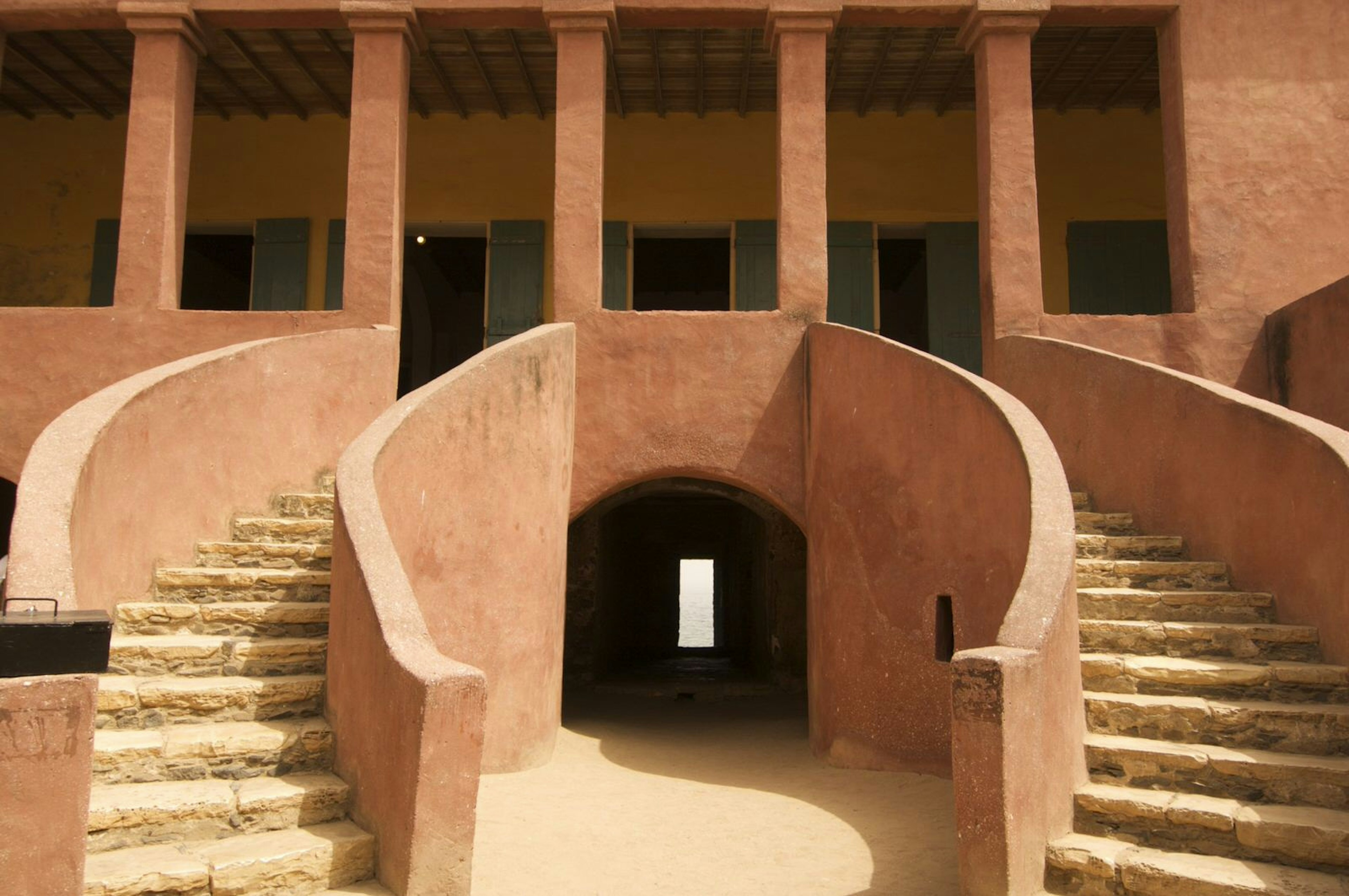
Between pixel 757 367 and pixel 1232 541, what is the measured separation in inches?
147

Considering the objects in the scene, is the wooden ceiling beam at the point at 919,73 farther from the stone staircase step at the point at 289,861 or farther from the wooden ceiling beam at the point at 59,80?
the stone staircase step at the point at 289,861

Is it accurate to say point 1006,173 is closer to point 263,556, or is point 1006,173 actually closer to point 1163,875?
point 1163,875

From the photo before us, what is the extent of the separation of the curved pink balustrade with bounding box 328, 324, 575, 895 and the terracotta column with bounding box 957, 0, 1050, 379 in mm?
3486

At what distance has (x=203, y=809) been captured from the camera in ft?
15.0

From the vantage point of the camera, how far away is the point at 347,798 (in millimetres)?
4855

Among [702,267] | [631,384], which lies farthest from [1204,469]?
[702,267]

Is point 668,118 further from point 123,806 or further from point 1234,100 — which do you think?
point 123,806

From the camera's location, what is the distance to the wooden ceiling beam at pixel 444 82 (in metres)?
10.9

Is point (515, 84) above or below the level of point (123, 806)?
above

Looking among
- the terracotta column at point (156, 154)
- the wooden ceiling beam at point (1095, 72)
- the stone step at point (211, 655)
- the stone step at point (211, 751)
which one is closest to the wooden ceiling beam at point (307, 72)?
the terracotta column at point (156, 154)

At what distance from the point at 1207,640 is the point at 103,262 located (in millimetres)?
11219

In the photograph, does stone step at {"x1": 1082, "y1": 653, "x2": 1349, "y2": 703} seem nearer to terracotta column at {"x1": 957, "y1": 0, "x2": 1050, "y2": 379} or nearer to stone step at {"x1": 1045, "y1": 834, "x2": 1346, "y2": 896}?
stone step at {"x1": 1045, "y1": 834, "x2": 1346, "y2": 896}

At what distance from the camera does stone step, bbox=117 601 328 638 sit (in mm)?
5785

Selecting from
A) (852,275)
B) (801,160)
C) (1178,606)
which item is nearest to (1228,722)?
(1178,606)
